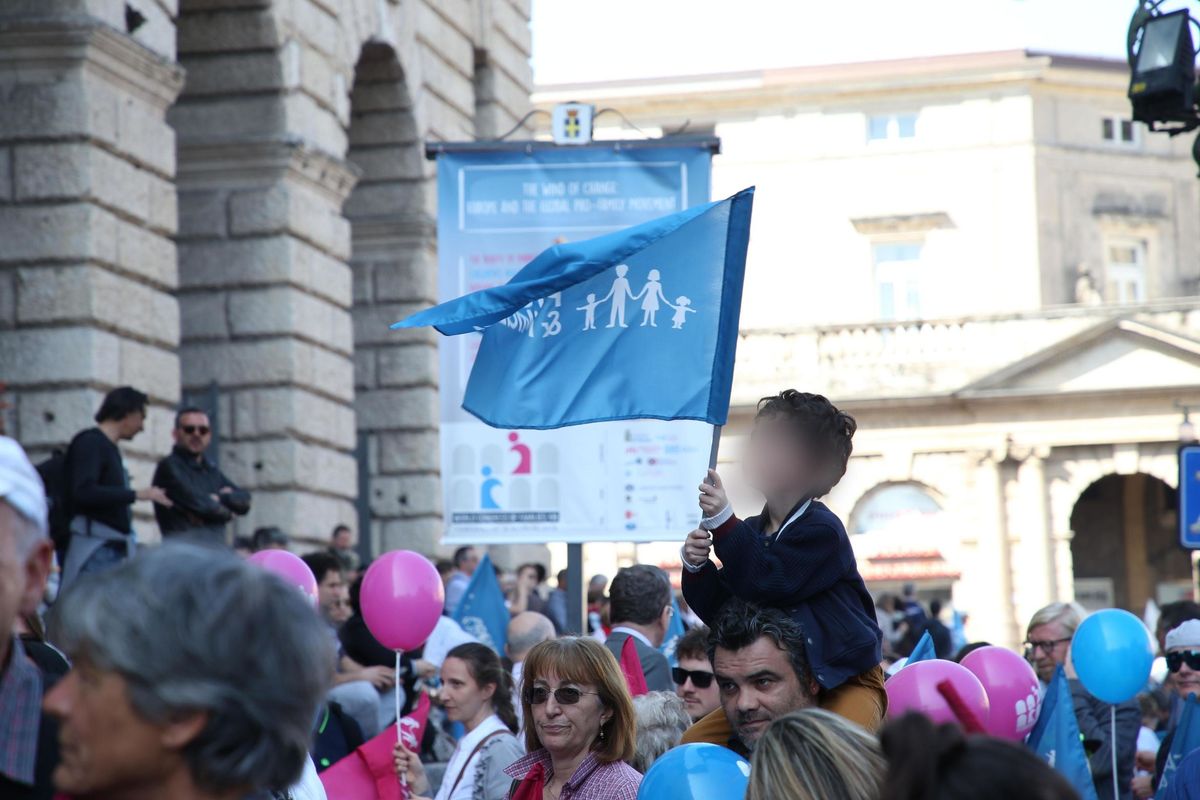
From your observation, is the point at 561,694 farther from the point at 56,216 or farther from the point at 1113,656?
the point at 56,216

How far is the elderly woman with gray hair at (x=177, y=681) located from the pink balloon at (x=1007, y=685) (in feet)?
13.5

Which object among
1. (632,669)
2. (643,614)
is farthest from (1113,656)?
(632,669)

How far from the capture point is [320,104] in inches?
563

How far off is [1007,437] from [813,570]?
3669cm

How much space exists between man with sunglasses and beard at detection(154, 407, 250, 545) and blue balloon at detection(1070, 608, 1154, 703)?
426 cm

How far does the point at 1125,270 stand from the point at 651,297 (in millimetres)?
40665

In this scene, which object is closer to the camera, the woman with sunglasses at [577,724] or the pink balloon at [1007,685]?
the woman with sunglasses at [577,724]

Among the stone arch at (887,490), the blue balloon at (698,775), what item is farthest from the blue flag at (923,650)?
the stone arch at (887,490)

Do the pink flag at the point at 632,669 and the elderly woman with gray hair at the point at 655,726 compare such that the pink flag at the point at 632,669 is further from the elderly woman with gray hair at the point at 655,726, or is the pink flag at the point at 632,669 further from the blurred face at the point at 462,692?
the elderly woman with gray hair at the point at 655,726

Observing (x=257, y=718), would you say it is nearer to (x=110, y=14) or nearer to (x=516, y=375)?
(x=516, y=375)

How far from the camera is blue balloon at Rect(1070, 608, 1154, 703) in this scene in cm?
726

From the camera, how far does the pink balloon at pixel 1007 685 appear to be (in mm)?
6035

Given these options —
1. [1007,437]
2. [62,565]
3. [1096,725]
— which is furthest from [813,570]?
[1007,437]

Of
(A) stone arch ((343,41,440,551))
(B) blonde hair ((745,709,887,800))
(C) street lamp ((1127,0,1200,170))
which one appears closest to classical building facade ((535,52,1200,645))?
(A) stone arch ((343,41,440,551))
